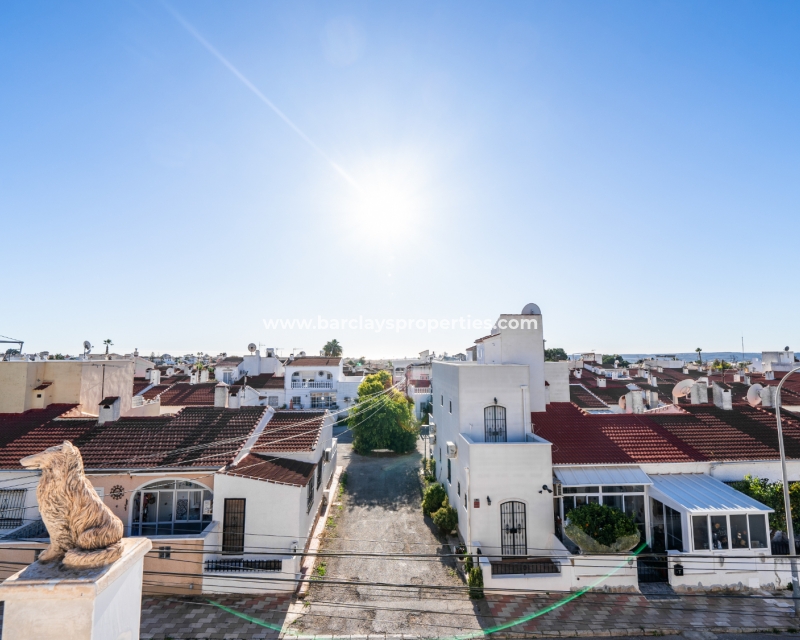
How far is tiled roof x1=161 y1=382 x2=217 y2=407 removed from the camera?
1266 inches

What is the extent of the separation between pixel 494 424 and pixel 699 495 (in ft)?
26.4

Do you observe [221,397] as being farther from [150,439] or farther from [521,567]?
[521,567]

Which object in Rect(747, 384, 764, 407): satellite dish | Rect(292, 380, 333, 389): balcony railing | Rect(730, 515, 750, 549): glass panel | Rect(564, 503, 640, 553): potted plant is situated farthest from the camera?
Rect(292, 380, 333, 389): balcony railing

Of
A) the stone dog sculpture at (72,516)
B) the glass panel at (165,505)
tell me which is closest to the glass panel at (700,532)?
the stone dog sculpture at (72,516)

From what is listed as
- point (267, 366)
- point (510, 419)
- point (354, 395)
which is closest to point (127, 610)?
point (510, 419)

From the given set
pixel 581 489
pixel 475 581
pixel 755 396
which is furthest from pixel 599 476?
pixel 755 396

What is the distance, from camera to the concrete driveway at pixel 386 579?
42.8 feet

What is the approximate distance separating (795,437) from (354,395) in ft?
113

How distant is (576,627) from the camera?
12867 millimetres

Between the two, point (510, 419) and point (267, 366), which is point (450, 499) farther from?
point (267, 366)

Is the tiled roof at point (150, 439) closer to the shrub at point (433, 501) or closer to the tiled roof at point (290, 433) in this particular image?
the tiled roof at point (290, 433)

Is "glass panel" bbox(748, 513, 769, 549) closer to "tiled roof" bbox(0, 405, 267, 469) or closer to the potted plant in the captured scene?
the potted plant

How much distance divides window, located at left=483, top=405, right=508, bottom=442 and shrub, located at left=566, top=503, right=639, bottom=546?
14.5ft

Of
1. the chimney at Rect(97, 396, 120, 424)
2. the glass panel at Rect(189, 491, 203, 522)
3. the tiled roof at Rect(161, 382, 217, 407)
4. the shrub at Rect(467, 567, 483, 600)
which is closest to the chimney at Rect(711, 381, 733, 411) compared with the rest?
the shrub at Rect(467, 567, 483, 600)
